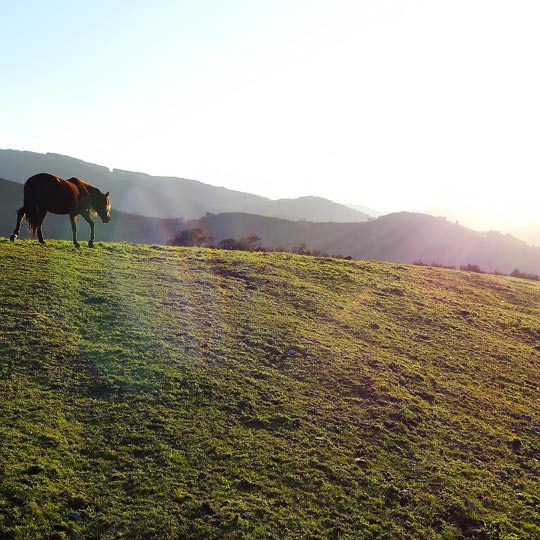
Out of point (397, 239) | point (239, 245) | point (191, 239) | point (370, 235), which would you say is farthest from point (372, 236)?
point (239, 245)

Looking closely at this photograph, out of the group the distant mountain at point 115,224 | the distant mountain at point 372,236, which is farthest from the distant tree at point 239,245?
the distant mountain at point 372,236

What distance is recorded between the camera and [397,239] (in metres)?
102

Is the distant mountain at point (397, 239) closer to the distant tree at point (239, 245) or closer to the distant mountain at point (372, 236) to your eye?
the distant mountain at point (372, 236)

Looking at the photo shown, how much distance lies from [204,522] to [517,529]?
11.4 feet

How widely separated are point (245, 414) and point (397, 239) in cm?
10000

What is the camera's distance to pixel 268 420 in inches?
251

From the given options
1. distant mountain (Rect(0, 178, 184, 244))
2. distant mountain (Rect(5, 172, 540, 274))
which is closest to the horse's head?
distant mountain (Rect(0, 178, 184, 244))

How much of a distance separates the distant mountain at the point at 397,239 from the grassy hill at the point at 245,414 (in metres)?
79.0

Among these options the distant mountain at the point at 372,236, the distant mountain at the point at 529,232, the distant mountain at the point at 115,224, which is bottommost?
the distant mountain at the point at 115,224

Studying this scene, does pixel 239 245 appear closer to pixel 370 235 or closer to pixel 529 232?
pixel 370 235

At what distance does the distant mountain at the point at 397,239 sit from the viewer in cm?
9338

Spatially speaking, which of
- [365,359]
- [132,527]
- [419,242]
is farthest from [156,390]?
[419,242]

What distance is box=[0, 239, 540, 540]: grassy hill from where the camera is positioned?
467cm

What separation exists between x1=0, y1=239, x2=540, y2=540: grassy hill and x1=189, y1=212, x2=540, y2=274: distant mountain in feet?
259
